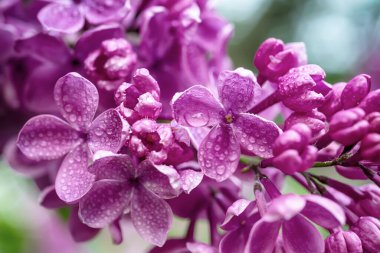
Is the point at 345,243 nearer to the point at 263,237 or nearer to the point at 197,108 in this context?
the point at 263,237

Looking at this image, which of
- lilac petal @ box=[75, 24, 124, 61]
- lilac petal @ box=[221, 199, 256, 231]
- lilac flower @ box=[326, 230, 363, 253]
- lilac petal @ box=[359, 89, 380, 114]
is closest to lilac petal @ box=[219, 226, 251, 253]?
lilac petal @ box=[221, 199, 256, 231]

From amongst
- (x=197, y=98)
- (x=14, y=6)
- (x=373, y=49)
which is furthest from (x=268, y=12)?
(x=197, y=98)

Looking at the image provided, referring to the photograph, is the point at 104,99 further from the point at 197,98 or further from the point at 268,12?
the point at 268,12

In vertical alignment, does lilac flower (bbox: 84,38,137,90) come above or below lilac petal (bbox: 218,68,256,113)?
below

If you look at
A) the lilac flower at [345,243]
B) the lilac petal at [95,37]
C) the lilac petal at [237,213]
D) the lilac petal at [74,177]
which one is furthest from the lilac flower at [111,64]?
the lilac flower at [345,243]

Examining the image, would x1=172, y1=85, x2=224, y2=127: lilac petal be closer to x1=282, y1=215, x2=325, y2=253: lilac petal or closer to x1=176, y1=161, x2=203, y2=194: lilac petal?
x1=176, y1=161, x2=203, y2=194: lilac petal

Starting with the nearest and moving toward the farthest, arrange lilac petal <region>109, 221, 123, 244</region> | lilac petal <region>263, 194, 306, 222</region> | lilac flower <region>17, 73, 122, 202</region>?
lilac petal <region>263, 194, 306, 222</region>
lilac flower <region>17, 73, 122, 202</region>
lilac petal <region>109, 221, 123, 244</region>

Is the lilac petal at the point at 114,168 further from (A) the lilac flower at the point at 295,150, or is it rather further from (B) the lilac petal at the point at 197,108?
(A) the lilac flower at the point at 295,150
